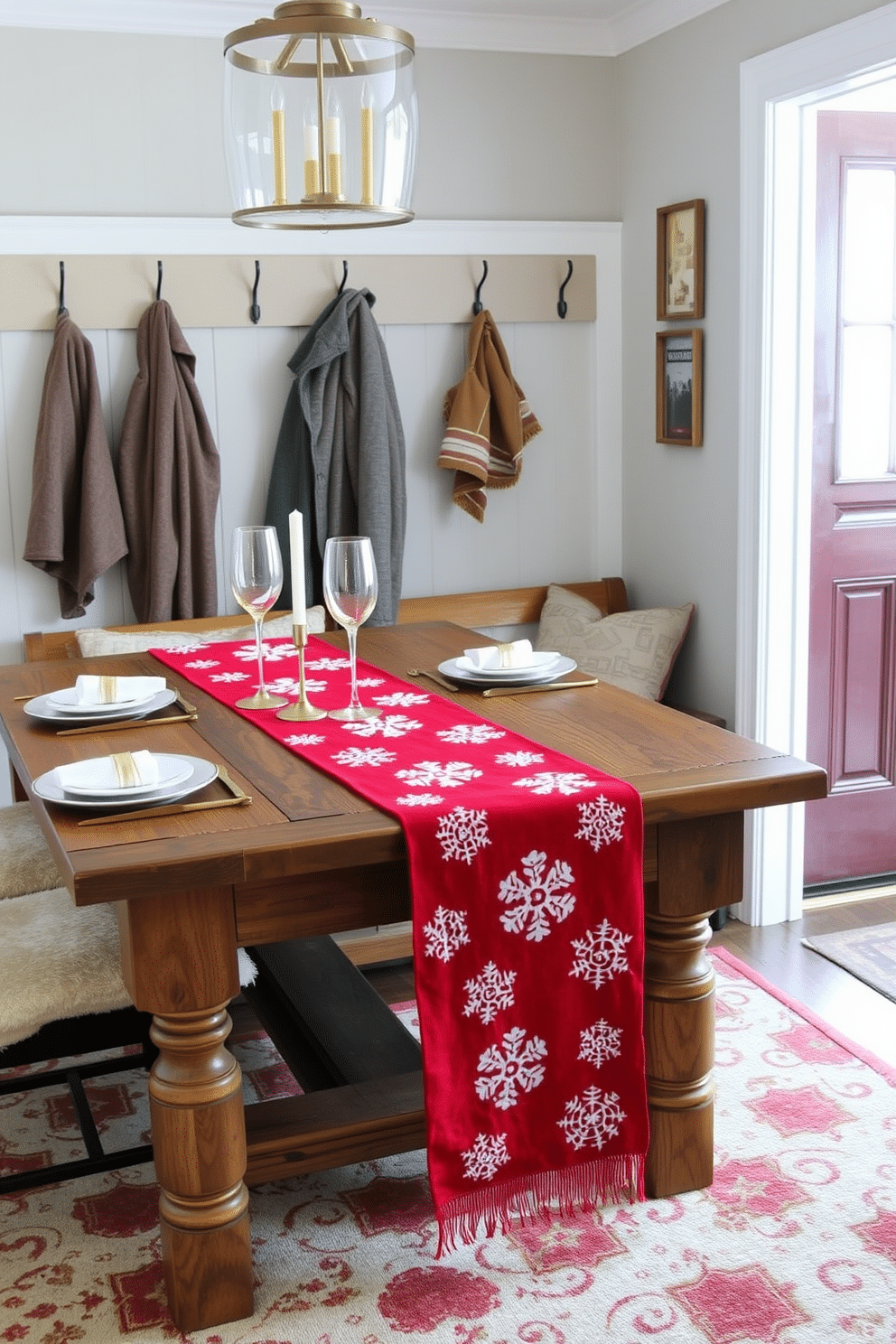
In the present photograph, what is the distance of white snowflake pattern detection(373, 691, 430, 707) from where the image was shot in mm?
2473

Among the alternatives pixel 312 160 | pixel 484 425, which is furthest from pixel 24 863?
pixel 484 425

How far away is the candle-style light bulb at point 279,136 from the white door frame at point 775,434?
1.64m

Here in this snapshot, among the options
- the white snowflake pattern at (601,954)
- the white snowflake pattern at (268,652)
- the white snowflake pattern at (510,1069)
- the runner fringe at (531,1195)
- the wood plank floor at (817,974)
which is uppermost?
the white snowflake pattern at (268,652)

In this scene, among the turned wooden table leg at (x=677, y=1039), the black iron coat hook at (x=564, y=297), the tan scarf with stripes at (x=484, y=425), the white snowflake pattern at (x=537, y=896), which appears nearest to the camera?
the white snowflake pattern at (x=537, y=896)

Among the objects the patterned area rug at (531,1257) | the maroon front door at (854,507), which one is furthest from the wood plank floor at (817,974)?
the patterned area rug at (531,1257)

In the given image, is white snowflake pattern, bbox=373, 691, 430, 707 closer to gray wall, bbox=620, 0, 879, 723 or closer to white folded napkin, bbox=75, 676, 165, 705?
white folded napkin, bbox=75, 676, 165, 705

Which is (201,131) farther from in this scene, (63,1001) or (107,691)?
(63,1001)

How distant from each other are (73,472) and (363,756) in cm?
180

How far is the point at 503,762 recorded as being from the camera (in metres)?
2.09

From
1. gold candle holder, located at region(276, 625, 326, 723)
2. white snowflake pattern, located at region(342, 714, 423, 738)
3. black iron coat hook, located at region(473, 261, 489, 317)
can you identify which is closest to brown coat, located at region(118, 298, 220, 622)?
black iron coat hook, located at region(473, 261, 489, 317)

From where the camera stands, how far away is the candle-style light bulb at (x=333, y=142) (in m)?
2.00

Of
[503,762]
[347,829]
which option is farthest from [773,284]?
[347,829]

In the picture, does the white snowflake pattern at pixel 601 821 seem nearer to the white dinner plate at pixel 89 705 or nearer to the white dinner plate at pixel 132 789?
the white dinner plate at pixel 132 789

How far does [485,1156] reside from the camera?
2.00 metres
